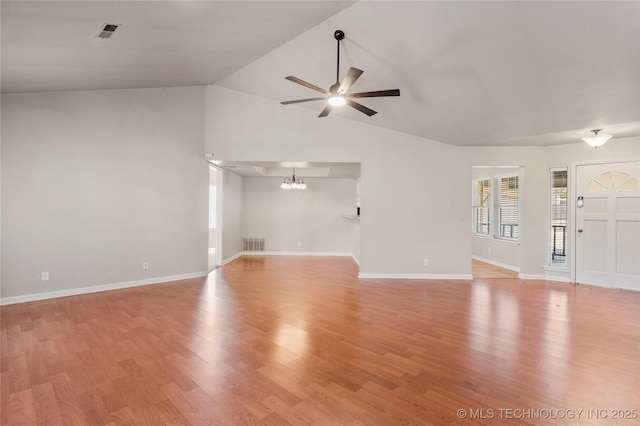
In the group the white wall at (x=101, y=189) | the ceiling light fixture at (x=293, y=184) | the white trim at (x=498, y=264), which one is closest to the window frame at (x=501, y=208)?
the white trim at (x=498, y=264)

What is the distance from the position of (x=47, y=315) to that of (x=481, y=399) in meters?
4.86

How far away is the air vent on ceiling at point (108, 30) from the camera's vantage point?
3.11 metres

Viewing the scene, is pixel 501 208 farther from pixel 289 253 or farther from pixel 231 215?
pixel 231 215

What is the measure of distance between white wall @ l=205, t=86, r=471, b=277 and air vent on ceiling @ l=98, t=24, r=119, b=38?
2.70m

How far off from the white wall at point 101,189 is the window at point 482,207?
6917mm

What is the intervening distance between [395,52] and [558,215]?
→ 4.91 metres

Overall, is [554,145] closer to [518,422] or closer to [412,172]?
[412,172]

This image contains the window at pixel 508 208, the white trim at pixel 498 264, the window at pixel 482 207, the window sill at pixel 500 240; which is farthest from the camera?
the window at pixel 482 207

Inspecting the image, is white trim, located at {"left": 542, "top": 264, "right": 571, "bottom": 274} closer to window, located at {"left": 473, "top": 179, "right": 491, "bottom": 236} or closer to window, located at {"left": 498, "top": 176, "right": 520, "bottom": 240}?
window, located at {"left": 498, "top": 176, "right": 520, "bottom": 240}

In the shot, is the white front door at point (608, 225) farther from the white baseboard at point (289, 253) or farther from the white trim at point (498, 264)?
the white baseboard at point (289, 253)

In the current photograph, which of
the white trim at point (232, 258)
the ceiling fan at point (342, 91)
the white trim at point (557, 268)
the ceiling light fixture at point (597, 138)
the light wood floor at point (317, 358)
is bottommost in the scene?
the light wood floor at point (317, 358)

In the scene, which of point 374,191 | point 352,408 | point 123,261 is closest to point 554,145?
point 374,191

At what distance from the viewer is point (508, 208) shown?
23.7ft

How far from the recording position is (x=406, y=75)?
400 cm
